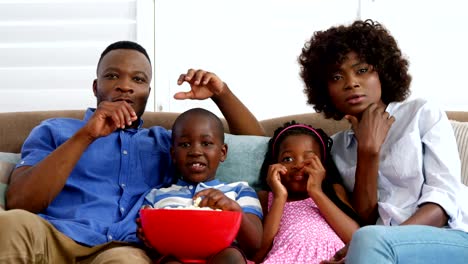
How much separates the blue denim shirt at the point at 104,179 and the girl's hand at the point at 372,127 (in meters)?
0.54

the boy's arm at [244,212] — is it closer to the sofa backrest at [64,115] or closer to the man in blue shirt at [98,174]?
the man in blue shirt at [98,174]

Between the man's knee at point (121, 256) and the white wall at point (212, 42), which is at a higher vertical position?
the white wall at point (212, 42)

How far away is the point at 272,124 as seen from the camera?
2.34 m

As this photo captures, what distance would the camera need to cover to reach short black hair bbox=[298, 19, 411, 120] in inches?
79.6

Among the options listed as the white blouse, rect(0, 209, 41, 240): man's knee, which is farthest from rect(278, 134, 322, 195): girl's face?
rect(0, 209, 41, 240): man's knee

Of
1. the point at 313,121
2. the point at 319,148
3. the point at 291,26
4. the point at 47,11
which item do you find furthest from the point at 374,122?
the point at 47,11

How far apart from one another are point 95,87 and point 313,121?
2.36ft

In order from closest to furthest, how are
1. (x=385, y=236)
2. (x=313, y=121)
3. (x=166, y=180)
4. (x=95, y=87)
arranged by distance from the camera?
(x=385, y=236), (x=166, y=180), (x=95, y=87), (x=313, y=121)

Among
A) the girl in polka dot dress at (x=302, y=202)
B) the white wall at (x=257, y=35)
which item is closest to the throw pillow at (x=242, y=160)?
the girl in polka dot dress at (x=302, y=202)

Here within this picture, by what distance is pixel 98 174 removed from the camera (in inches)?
74.6

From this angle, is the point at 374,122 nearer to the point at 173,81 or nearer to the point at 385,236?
the point at 385,236

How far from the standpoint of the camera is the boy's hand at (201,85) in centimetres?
198

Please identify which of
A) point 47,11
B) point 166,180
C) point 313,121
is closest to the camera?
point 166,180

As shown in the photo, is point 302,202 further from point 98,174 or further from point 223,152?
point 98,174
